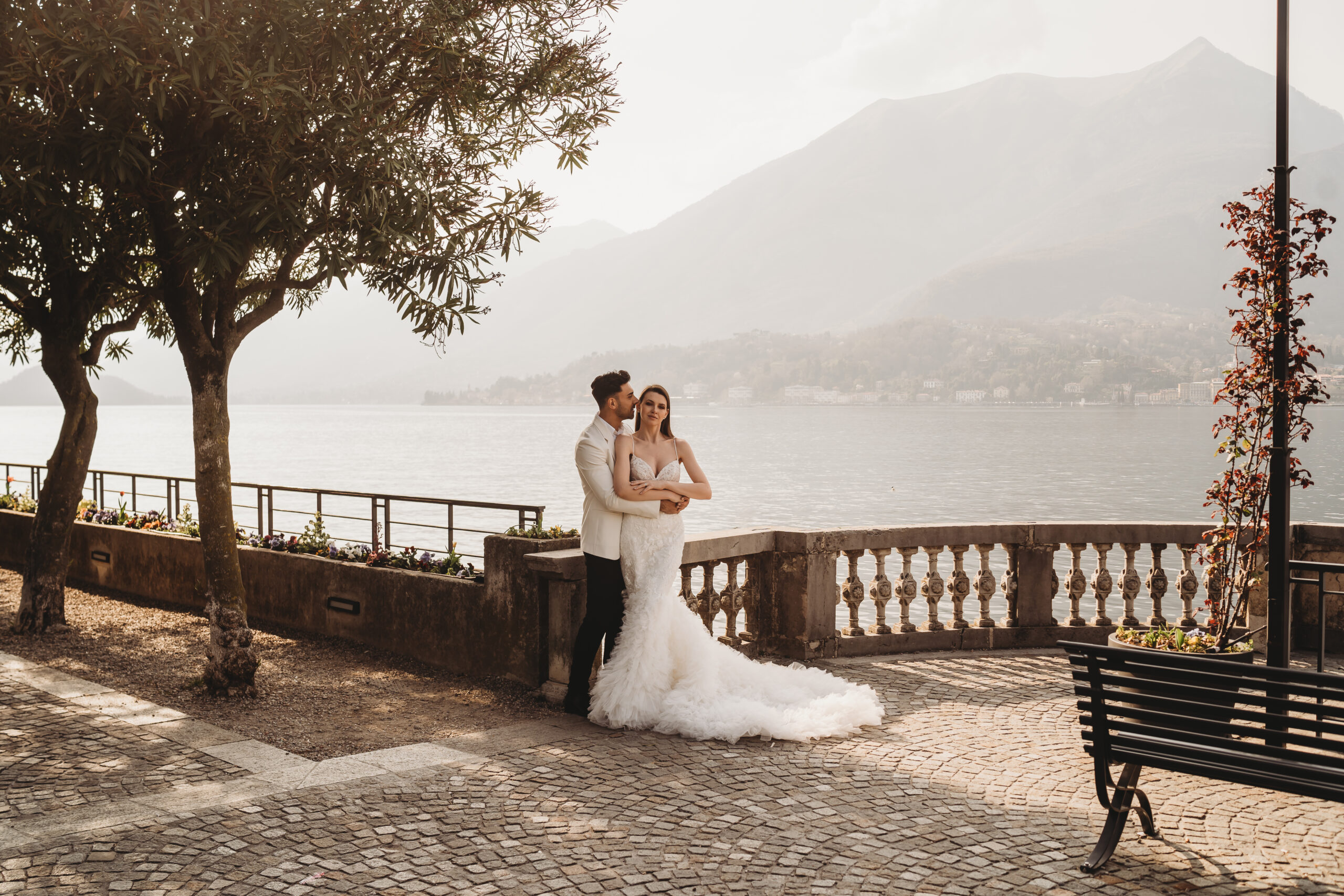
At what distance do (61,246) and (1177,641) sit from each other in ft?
30.9

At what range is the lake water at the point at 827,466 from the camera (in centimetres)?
6053

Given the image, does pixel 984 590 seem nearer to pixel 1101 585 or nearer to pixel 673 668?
pixel 1101 585

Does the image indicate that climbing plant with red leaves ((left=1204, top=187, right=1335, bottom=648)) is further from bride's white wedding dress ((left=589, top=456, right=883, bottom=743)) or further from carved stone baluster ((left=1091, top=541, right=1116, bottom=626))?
bride's white wedding dress ((left=589, top=456, right=883, bottom=743))

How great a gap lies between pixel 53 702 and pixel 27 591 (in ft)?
12.1

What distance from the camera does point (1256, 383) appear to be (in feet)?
20.7

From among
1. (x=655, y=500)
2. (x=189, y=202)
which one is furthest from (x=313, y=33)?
(x=655, y=500)

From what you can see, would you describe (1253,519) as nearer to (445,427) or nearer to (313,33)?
(313,33)

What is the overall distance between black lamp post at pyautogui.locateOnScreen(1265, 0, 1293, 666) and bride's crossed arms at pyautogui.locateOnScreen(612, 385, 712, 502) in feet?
10.6

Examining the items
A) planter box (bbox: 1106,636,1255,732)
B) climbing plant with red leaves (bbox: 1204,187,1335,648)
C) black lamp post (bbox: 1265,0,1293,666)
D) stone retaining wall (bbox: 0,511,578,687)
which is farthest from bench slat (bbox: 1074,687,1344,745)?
stone retaining wall (bbox: 0,511,578,687)

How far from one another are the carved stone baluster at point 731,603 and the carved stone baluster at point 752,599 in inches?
3.5

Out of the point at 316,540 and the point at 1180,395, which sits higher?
the point at 1180,395

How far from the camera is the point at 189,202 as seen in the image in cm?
721

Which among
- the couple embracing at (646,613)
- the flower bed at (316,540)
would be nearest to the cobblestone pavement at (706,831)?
the couple embracing at (646,613)

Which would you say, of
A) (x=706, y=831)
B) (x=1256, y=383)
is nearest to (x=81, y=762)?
(x=706, y=831)
